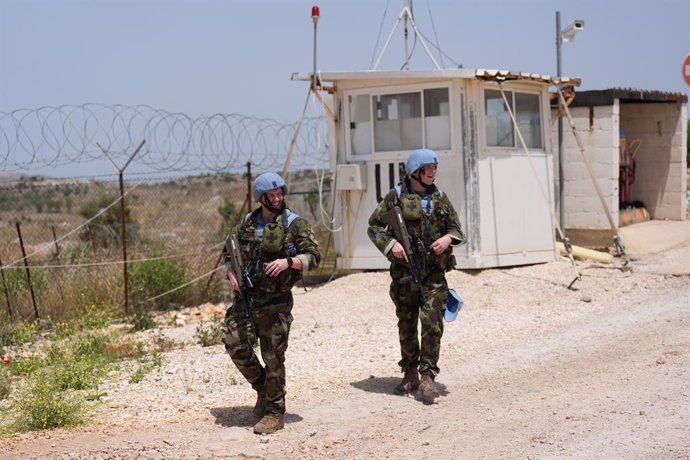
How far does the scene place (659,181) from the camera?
17.3m

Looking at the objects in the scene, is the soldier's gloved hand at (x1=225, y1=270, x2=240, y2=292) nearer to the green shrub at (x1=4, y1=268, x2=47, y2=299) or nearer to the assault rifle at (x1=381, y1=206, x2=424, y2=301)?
the assault rifle at (x1=381, y1=206, x2=424, y2=301)

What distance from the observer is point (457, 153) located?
462 inches

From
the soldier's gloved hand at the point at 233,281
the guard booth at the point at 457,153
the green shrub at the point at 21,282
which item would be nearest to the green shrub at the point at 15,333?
the green shrub at the point at 21,282

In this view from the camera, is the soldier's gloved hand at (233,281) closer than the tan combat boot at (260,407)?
Yes

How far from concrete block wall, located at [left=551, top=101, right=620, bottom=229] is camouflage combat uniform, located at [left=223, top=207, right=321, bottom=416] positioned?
30.6ft

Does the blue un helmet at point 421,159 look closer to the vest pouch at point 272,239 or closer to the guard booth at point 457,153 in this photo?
the vest pouch at point 272,239

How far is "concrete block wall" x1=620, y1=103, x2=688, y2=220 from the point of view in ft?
55.9

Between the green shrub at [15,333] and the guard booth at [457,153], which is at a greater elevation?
the guard booth at [457,153]

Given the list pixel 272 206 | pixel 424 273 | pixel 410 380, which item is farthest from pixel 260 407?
pixel 424 273

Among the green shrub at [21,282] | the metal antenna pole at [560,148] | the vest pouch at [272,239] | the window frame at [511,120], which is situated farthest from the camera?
the metal antenna pole at [560,148]

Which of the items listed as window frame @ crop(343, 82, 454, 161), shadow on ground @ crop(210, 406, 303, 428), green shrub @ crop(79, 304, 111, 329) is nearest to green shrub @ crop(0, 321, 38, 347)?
green shrub @ crop(79, 304, 111, 329)

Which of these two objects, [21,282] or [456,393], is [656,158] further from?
[21,282]

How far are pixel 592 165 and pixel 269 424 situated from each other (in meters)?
10.1

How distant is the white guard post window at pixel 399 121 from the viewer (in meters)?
11.9
